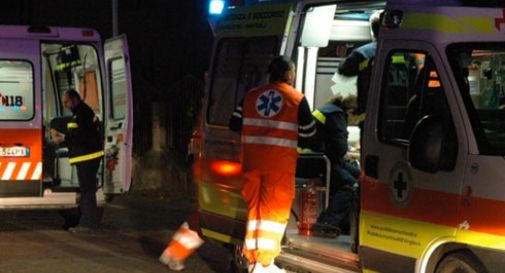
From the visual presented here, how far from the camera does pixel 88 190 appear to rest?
424 inches

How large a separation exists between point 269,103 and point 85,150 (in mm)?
4594

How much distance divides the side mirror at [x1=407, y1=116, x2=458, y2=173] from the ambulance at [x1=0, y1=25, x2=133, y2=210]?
232 inches

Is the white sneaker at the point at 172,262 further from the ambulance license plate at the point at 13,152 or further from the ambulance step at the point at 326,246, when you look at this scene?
the ambulance license plate at the point at 13,152

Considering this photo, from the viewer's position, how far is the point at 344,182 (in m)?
7.66

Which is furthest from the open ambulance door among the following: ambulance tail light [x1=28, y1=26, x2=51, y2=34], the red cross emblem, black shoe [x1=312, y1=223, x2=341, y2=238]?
the red cross emblem

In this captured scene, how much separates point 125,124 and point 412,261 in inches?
231

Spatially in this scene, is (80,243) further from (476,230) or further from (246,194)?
(476,230)

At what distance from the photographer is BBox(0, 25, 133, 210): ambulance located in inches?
416

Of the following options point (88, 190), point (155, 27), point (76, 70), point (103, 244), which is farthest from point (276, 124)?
point (155, 27)

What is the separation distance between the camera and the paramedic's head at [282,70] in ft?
21.6

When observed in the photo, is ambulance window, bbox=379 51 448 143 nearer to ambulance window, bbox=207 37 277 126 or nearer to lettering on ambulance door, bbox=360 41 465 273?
A: lettering on ambulance door, bbox=360 41 465 273

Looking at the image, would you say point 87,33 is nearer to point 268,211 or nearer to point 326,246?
point 268,211

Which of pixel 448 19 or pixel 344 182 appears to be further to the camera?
pixel 344 182

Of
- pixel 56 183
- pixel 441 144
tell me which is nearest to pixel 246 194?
pixel 441 144
